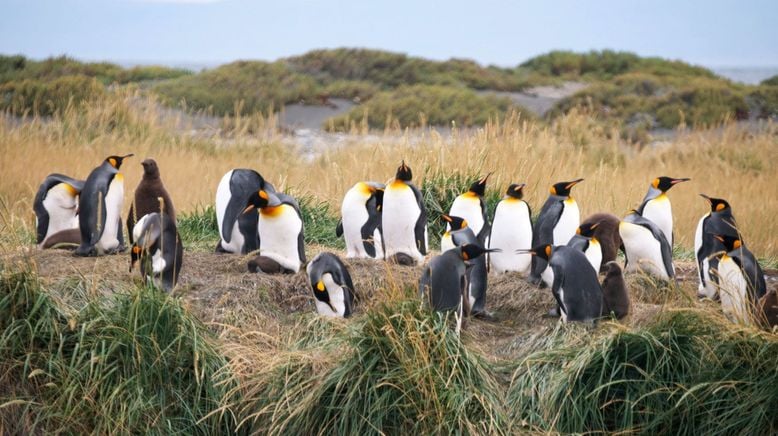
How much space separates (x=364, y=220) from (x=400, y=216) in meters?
0.32

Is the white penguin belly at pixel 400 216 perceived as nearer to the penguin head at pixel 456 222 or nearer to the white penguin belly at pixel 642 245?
the penguin head at pixel 456 222

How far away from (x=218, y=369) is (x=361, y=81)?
2604 cm

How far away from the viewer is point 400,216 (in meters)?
7.30

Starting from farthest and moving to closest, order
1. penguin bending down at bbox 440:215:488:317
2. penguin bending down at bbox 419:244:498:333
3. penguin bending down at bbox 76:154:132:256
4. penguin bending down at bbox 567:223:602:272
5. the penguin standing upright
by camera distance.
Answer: the penguin standing upright
penguin bending down at bbox 76:154:132:256
penguin bending down at bbox 567:223:602:272
penguin bending down at bbox 440:215:488:317
penguin bending down at bbox 419:244:498:333

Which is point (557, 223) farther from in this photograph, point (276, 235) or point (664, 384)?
point (664, 384)

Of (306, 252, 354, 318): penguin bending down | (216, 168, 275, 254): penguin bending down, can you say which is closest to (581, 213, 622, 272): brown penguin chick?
(306, 252, 354, 318): penguin bending down

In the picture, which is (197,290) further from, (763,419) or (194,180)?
(194,180)

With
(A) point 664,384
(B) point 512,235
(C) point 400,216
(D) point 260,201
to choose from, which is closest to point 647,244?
(B) point 512,235

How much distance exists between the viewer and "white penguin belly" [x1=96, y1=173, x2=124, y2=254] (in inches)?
281

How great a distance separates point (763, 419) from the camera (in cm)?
505

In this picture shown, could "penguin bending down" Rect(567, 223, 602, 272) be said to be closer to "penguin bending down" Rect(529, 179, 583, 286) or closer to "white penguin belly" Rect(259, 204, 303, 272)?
"penguin bending down" Rect(529, 179, 583, 286)

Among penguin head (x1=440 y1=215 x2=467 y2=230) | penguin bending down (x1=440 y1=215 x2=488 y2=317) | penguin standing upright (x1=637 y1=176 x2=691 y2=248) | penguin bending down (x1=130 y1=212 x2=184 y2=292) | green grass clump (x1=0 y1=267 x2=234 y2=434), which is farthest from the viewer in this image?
penguin standing upright (x1=637 y1=176 x2=691 y2=248)

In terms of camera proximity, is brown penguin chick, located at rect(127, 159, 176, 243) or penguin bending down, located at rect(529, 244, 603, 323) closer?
penguin bending down, located at rect(529, 244, 603, 323)

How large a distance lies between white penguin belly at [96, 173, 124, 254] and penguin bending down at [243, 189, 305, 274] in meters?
1.01
